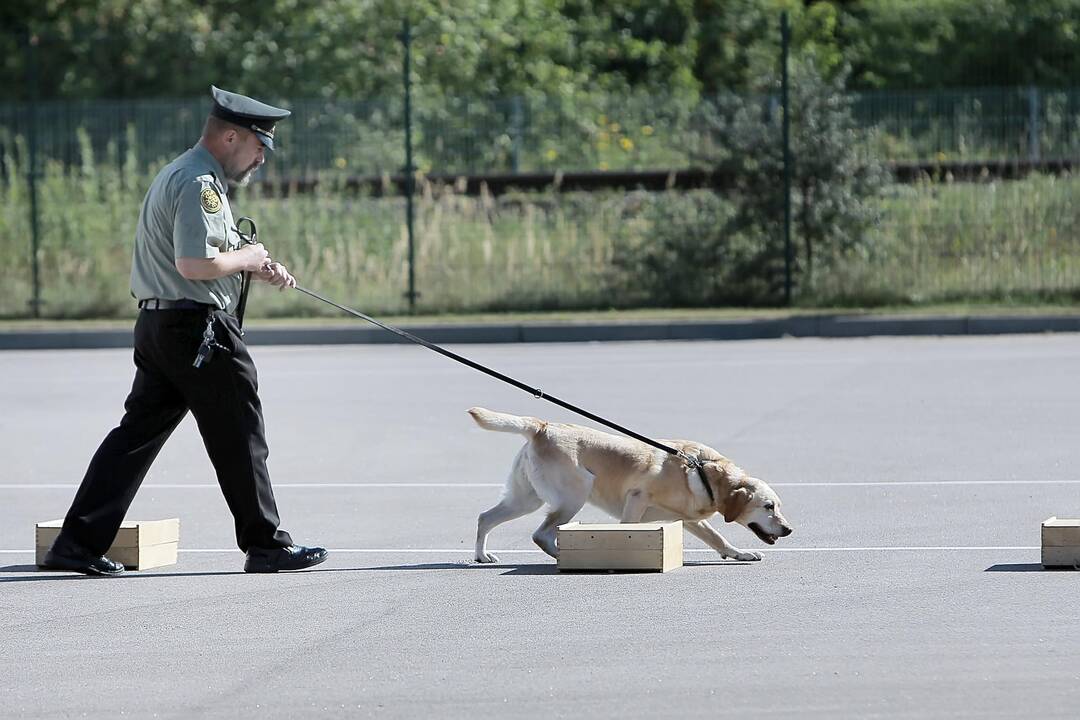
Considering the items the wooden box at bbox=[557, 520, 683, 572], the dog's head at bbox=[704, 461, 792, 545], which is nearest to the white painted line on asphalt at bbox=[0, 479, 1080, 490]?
the dog's head at bbox=[704, 461, 792, 545]

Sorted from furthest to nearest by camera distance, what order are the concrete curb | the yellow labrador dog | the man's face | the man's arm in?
1. the concrete curb
2. the yellow labrador dog
3. the man's face
4. the man's arm

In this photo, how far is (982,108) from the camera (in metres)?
20.7

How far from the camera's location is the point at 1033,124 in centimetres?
→ 2081

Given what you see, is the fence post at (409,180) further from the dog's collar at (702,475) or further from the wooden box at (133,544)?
the dog's collar at (702,475)

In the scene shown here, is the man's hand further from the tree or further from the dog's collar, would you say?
the tree

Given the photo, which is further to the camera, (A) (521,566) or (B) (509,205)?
(B) (509,205)

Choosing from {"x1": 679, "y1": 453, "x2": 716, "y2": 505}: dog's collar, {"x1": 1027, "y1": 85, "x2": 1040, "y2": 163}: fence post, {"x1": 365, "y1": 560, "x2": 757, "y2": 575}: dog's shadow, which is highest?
{"x1": 1027, "y1": 85, "x2": 1040, "y2": 163}: fence post

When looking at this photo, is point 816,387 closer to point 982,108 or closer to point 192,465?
point 192,465

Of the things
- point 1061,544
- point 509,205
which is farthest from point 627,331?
point 1061,544

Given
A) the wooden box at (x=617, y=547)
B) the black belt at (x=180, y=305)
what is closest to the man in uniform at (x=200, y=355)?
the black belt at (x=180, y=305)

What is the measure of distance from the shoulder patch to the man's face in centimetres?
24

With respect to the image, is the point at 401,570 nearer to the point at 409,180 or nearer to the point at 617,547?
the point at 617,547

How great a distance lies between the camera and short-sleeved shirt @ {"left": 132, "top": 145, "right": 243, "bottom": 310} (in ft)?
23.2

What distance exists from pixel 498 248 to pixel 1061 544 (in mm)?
14625
